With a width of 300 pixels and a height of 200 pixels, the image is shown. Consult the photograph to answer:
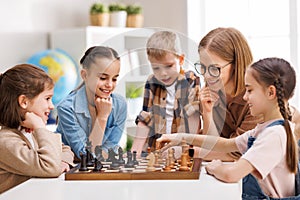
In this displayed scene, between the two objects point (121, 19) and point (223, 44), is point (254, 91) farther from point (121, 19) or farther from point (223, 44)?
point (121, 19)

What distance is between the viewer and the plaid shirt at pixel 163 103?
1715 mm

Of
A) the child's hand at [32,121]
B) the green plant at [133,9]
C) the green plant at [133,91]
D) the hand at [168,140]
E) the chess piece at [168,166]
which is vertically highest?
the green plant at [133,9]

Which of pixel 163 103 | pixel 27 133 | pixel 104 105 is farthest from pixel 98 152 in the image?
pixel 27 133

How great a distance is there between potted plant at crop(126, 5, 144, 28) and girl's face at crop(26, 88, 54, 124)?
3.11m

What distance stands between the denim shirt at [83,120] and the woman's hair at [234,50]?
0.52 m

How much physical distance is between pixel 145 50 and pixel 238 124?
60 centimetres

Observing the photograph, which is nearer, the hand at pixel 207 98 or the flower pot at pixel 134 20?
the hand at pixel 207 98

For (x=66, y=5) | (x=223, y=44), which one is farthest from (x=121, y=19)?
(x=223, y=44)

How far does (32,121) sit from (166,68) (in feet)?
1.67

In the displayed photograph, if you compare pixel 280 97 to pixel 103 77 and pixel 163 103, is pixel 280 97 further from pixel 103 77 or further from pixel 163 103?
pixel 103 77

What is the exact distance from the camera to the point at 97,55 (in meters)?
1.77

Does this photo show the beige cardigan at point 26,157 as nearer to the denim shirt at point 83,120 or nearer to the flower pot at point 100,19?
the denim shirt at point 83,120

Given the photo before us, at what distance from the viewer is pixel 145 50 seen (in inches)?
67.9

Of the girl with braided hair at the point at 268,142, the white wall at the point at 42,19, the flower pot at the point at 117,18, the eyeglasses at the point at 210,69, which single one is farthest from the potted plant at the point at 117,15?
the girl with braided hair at the point at 268,142
